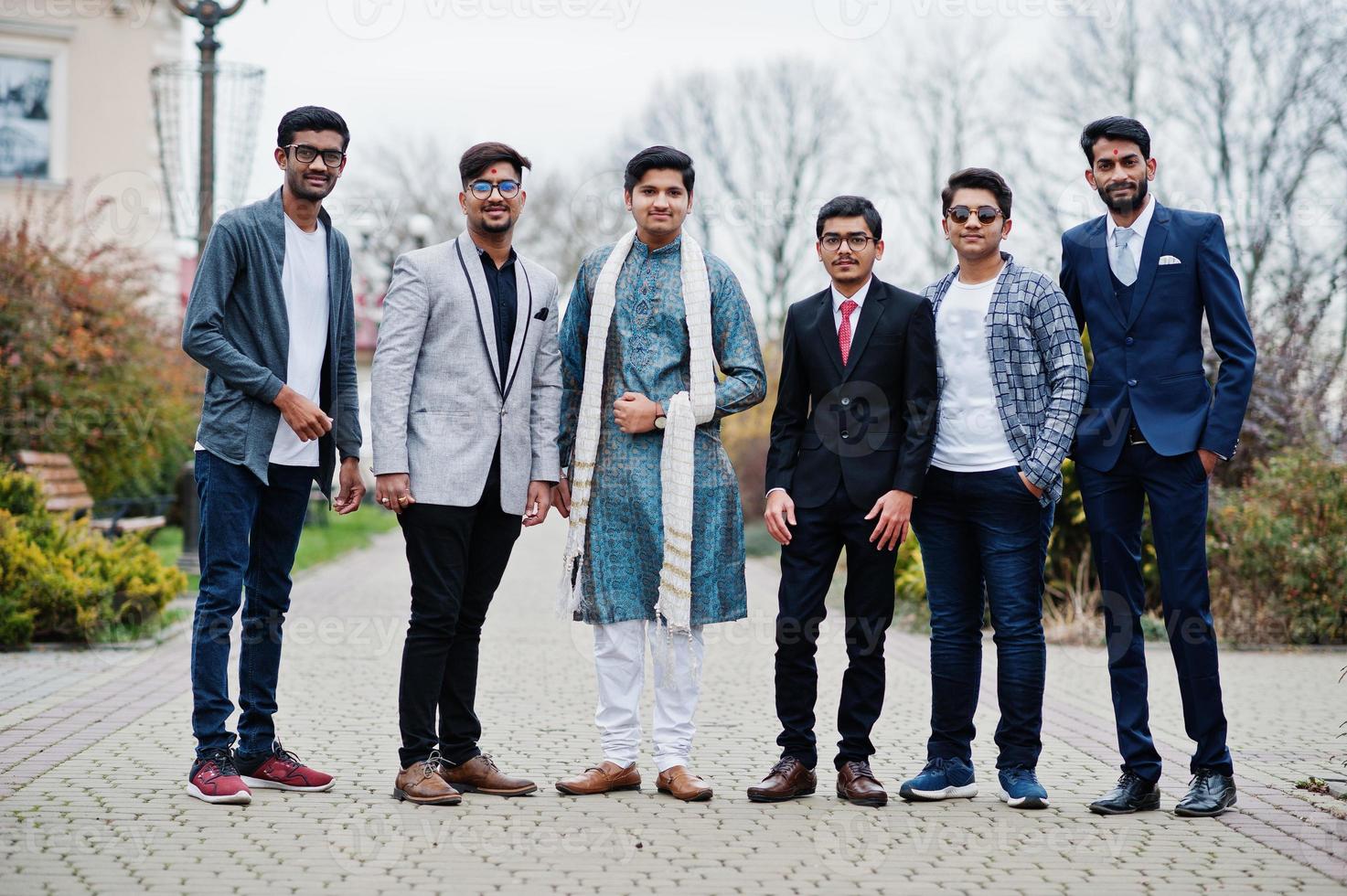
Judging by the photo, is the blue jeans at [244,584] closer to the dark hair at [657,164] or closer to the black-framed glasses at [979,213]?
the dark hair at [657,164]

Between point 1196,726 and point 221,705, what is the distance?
3.46m

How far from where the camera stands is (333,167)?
4898 millimetres

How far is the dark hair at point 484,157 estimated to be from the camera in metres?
4.80

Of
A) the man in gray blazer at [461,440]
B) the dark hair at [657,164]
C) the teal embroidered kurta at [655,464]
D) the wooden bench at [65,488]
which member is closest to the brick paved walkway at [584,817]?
the man in gray blazer at [461,440]

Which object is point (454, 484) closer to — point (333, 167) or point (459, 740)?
point (459, 740)

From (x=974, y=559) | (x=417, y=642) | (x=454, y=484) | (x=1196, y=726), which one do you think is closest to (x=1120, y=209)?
(x=974, y=559)

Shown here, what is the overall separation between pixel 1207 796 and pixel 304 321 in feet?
12.0

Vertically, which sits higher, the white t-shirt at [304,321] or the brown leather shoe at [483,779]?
the white t-shirt at [304,321]

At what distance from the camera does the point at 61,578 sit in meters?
8.02

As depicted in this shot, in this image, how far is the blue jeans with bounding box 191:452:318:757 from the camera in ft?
15.4

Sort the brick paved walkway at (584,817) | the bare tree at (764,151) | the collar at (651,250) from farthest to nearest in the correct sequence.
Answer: the bare tree at (764,151) < the collar at (651,250) < the brick paved walkway at (584,817)

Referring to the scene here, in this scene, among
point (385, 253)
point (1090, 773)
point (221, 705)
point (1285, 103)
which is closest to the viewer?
point (221, 705)

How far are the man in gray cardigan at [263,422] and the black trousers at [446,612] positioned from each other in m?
0.32

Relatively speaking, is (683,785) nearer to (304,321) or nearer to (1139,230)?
(304,321)
